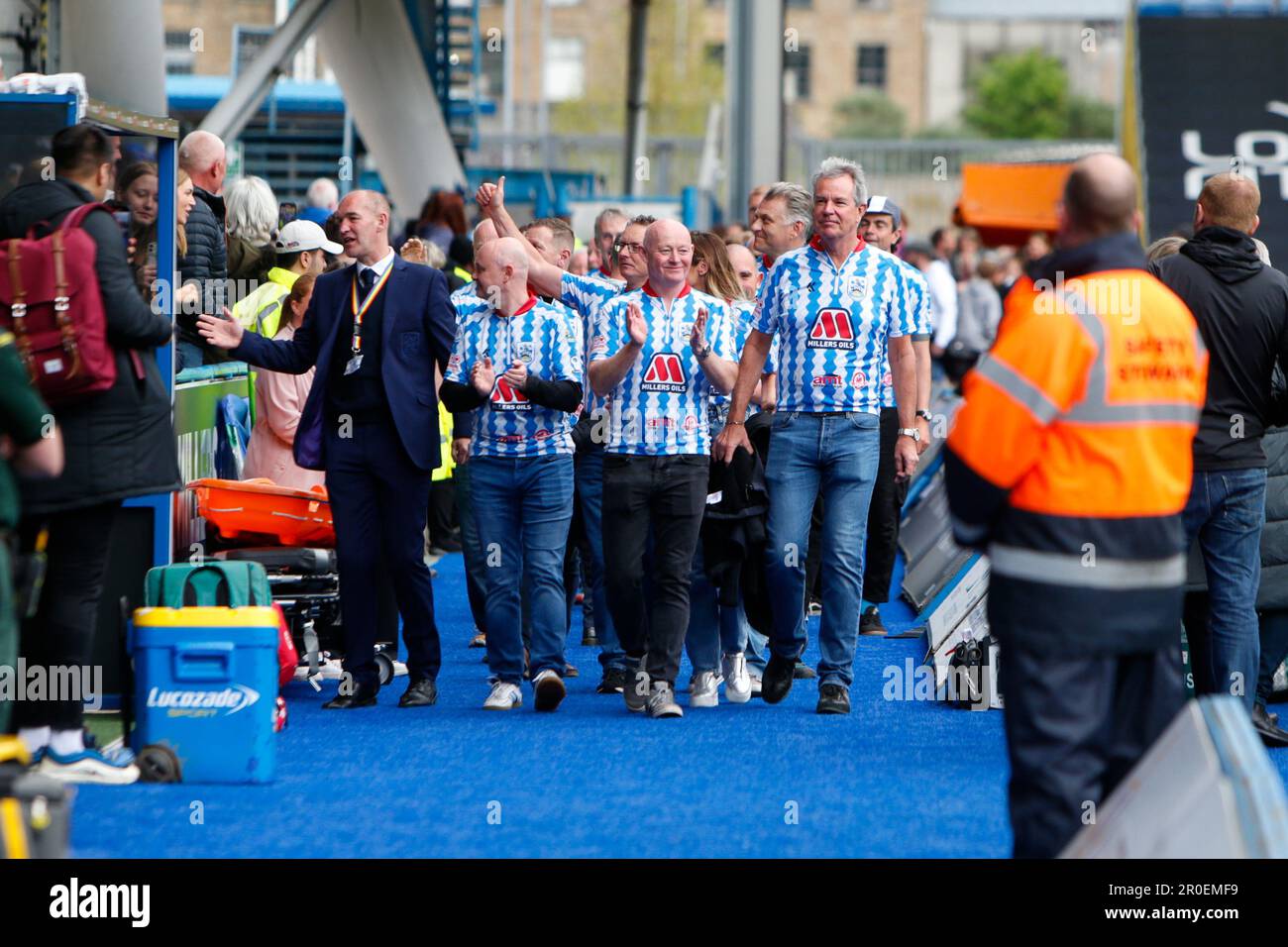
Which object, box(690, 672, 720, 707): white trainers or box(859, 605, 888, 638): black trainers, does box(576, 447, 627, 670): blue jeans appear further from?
box(859, 605, 888, 638): black trainers

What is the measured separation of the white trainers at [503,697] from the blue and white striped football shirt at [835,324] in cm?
177

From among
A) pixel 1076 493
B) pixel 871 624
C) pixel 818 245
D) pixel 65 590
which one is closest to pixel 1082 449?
pixel 1076 493

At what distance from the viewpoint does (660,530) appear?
360 inches

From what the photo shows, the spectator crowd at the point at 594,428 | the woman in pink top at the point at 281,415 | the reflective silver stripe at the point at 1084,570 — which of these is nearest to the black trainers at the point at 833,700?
the spectator crowd at the point at 594,428

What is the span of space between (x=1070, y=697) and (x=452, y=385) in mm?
4406

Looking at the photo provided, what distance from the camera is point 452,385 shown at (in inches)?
362

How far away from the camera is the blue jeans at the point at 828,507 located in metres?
9.05

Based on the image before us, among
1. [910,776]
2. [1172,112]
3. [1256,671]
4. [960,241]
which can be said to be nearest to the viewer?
[910,776]

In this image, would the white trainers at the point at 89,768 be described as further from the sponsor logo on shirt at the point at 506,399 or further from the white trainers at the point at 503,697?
the sponsor logo on shirt at the point at 506,399

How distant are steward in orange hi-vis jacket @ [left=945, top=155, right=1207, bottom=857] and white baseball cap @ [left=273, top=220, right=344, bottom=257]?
666cm

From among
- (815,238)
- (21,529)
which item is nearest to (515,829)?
(21,529)

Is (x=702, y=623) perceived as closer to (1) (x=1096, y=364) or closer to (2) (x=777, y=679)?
(2) (x=777, y=679)

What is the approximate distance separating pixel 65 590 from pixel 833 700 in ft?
11.4
